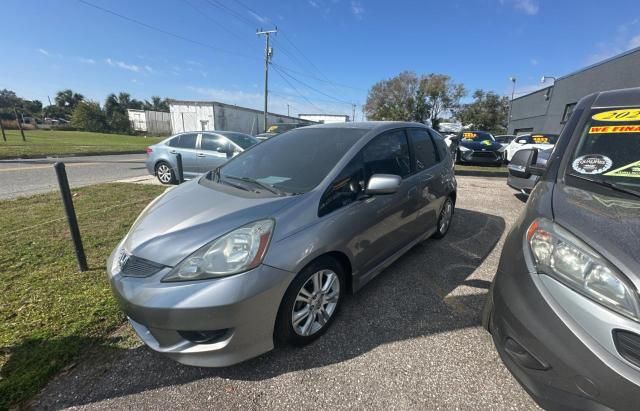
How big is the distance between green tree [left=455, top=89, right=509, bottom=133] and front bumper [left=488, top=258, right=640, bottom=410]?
50437 mm

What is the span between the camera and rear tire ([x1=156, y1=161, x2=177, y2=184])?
26.8 ft

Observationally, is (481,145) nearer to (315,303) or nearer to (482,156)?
(482,156)

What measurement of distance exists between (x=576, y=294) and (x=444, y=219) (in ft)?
9.41

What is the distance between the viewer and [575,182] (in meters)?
1.90

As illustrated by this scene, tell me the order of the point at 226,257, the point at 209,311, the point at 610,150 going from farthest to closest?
the point at 610,150 < the point at 226,257 < the point at 209,311

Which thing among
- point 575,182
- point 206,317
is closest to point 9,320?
point 206,317

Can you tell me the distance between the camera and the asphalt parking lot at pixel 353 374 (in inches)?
67.4

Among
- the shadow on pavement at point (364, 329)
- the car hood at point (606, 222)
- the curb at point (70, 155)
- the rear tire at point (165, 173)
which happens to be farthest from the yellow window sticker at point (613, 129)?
the curb at point (70, 155)

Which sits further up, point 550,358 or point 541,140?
point 541,140

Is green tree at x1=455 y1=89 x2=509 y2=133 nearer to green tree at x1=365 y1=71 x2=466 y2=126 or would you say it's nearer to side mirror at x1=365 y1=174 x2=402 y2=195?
green tree at x1=365 y1=71 x2=466 y2=126

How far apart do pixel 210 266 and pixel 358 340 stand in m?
1.22

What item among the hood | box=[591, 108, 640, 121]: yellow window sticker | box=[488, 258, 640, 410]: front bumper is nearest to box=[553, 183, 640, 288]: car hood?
box=[488, 258, 640, 410]: front bumper

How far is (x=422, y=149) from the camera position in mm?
3510

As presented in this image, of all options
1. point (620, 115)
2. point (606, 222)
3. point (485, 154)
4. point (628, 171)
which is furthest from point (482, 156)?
point (606, 222)
